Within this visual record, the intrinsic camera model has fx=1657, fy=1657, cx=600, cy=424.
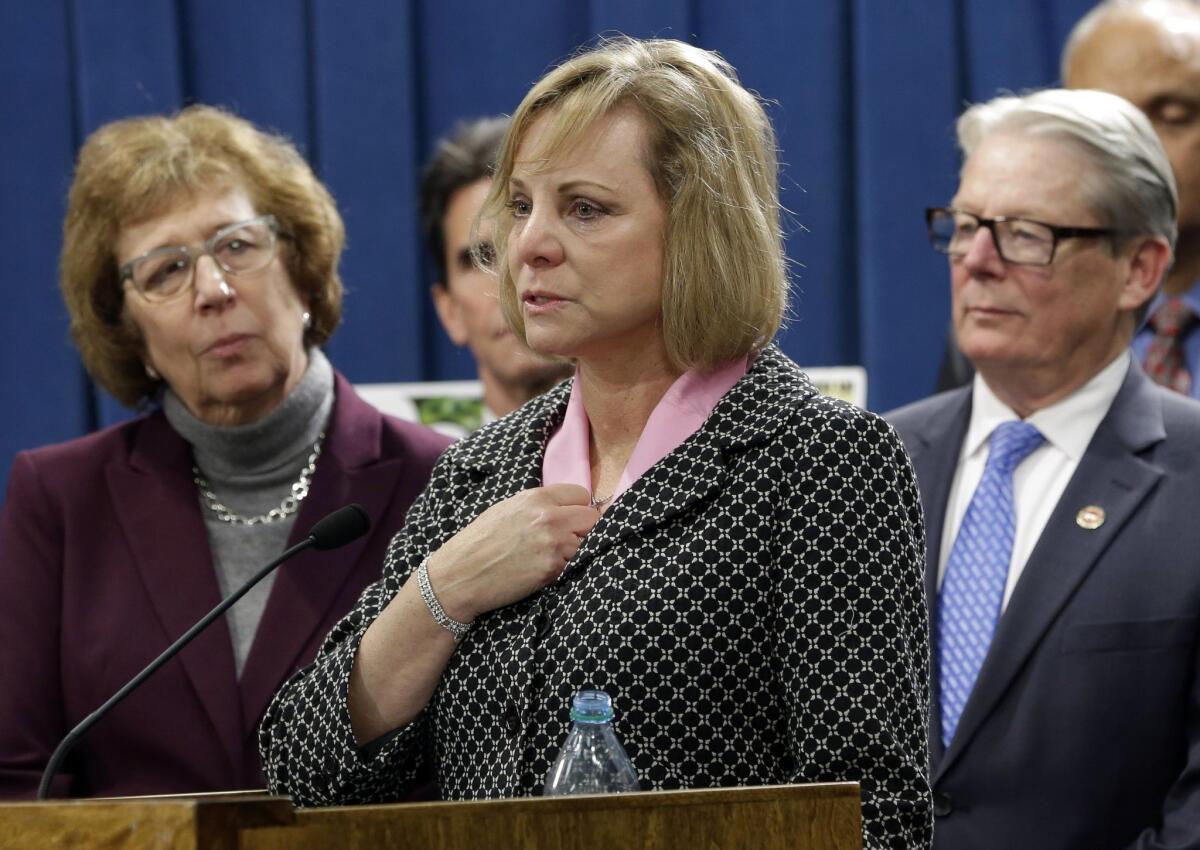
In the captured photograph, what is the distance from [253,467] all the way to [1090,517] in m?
1.29

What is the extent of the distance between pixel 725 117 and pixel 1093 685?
102 centimetres

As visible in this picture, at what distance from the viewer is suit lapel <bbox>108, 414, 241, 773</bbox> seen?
2.39 meters

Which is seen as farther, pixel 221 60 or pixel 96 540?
pixel 221 60

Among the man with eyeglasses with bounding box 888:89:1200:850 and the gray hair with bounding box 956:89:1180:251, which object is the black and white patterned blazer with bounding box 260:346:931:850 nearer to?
the man with eyeglasses with bounding box 888:89:1200:850

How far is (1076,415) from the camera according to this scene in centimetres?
262

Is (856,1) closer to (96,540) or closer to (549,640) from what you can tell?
(96,540)

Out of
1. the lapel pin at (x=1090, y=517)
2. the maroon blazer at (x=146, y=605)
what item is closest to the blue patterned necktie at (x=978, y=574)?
the lapel pin at (x=1090, y=517)

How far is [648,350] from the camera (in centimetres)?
182

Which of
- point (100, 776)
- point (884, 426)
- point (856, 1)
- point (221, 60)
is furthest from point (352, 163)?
point (884, 426)

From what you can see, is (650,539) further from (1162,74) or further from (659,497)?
(1162,74)

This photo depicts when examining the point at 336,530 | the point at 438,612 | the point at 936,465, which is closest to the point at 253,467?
the point at 336,530

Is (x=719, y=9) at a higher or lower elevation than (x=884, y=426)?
higher

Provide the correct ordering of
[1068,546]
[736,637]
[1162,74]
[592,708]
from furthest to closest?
1. [1162,74]
2. [1068,546]
3. [736,637]
4. [592,708]

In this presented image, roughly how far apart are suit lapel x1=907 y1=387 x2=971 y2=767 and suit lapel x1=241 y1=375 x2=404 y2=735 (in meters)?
0.83
